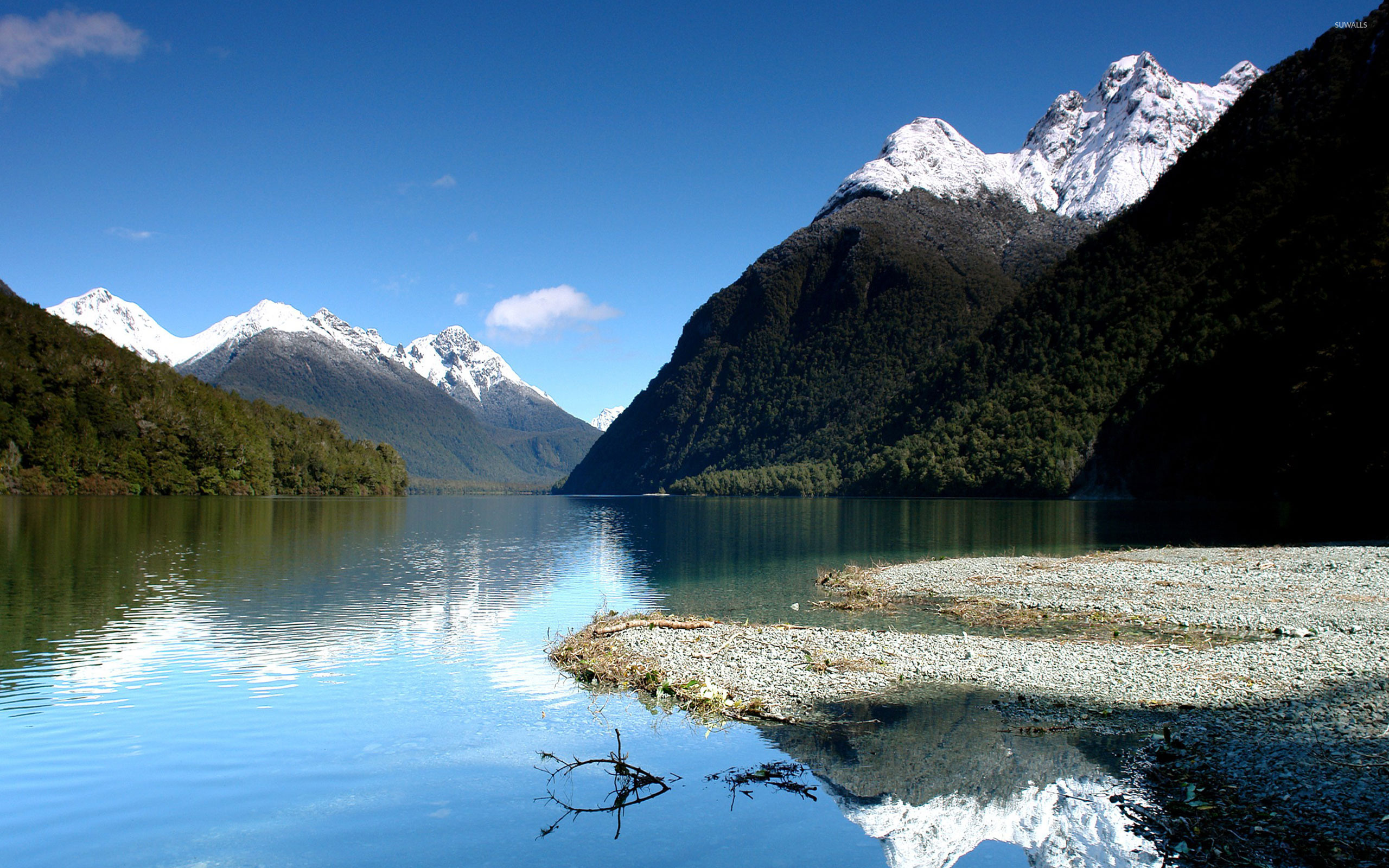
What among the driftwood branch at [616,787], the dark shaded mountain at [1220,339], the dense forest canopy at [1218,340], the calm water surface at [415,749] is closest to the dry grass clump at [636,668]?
the calm water surface at [415,749]

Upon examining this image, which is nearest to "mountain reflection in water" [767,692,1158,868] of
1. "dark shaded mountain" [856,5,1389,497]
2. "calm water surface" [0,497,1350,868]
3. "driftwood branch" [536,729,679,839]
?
"calm water surface" [0,497,1350,868]

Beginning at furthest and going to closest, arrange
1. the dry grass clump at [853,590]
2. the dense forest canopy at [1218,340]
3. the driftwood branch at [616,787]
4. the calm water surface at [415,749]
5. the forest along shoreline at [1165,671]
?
the dense forest canopy at [1218,340] < the dry grass clump at [853,590] < the driftwood branch at [616,787] < the forest along shoreline at [1165,671] < the calm water surface at [415,749]

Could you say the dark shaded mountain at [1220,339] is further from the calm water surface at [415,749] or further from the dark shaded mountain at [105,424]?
the dark shaded mountain at [105,424]

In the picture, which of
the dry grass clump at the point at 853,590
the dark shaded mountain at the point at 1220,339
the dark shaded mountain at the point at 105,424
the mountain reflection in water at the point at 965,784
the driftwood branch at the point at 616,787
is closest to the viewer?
the mountain reflection in water at the point at 965,784

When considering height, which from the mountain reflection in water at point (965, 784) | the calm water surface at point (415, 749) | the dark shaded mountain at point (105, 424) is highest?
the dark shaded mountain at point (105, 424)

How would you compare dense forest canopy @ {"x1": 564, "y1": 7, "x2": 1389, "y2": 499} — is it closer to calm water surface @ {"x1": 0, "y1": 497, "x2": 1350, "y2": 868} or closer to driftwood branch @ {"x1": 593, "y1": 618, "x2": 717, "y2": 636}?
driftwood branch @ {"x1": 593, "y1": 618, "x2": 717, "y2": 636}

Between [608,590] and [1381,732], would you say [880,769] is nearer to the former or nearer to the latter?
[1381,732]

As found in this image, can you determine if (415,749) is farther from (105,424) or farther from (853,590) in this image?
(105,424)

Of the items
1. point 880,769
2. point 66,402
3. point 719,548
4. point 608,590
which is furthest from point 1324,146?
point 66,402
